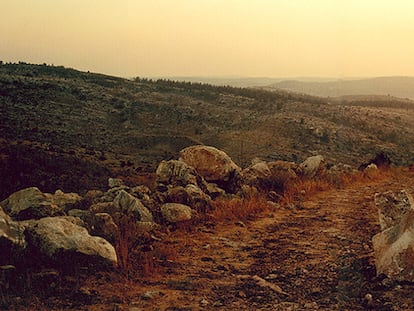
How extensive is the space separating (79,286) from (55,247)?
546 mm

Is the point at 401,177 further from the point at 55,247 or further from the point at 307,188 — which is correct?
the point at 55,247

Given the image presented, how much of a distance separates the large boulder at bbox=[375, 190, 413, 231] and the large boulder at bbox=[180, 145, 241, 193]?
461cm

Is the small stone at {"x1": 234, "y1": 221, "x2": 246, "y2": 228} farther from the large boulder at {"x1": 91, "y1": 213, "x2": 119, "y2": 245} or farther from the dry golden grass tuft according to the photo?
the large boulder at {"x1": 91, "y1": 213, "x2": 119, "y2": 245}

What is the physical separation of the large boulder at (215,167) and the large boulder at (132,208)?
3.44m

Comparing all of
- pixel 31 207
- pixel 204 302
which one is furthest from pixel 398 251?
pixel 31 207

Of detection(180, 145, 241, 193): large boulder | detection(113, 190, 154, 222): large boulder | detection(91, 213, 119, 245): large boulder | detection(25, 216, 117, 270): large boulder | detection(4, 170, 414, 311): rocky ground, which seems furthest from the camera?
detection(180, 145, 241, 193): large boulder

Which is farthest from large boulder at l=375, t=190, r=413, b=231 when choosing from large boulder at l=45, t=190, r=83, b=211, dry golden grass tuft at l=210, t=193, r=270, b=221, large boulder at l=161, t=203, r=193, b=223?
large boulder at l=45, t=190, r=83, b=211

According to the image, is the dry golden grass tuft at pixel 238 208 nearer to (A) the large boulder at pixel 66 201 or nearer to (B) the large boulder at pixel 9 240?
(A) the large boulder at pixel 66 201

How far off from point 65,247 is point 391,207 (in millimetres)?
4310

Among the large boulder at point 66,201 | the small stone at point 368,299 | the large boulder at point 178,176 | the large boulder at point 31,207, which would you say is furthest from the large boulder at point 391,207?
the large boulder at point 66,201

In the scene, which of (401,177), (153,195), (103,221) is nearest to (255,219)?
(153,195)

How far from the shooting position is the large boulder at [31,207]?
6.32 metres

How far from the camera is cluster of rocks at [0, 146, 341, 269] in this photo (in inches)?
195

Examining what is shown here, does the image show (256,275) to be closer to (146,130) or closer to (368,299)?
(368,299)
